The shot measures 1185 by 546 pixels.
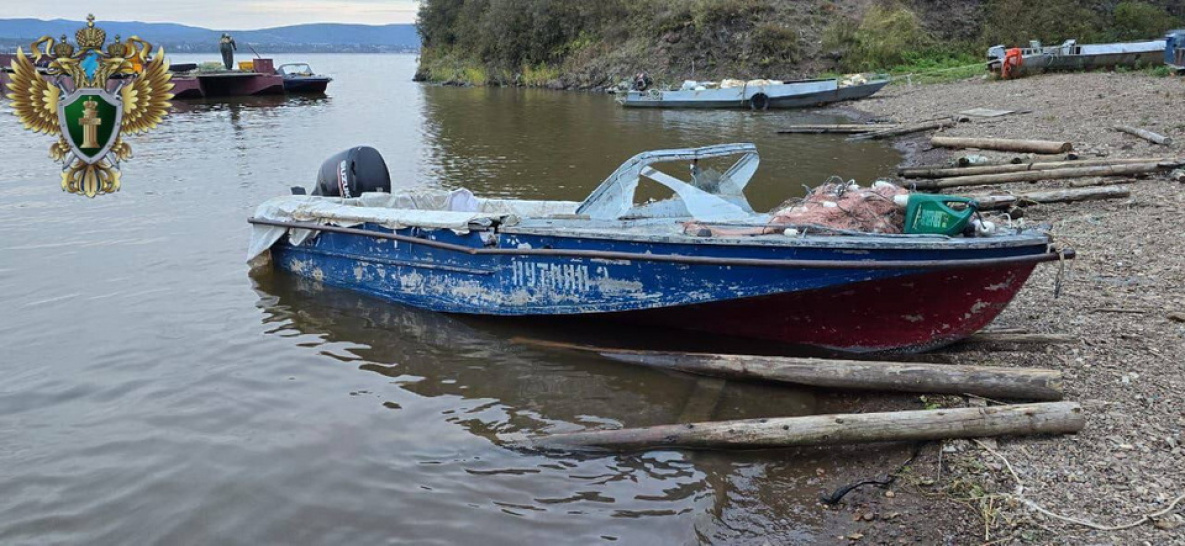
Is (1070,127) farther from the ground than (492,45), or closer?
closer

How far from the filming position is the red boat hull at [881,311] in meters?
6.63

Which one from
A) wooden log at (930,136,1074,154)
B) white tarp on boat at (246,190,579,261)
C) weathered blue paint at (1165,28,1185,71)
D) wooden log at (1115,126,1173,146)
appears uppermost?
weathered blue paint at (1165,28,1185,71)

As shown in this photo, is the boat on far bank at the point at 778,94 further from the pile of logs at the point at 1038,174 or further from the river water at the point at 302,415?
the river water at the point at 302,415

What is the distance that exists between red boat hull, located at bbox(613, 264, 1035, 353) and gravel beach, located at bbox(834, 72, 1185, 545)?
0.34m

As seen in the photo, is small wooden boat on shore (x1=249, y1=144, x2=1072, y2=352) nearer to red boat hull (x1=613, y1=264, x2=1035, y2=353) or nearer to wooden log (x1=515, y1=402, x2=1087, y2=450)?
red boat hull (x1=613, y1=264, x2=1035, y2=353)

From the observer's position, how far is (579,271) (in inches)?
300

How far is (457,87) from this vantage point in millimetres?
53906

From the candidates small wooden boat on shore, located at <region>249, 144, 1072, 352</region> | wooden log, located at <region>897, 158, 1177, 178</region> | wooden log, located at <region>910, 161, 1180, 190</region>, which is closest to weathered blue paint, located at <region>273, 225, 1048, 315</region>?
small wooden boat on shore, located at <region>249, 144, 1072, 352</region>

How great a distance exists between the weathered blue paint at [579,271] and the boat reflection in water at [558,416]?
0.41 m

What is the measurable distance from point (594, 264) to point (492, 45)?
50.8 meters

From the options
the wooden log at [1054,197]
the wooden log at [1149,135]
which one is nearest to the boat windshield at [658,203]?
the wooden log at [1054,197]

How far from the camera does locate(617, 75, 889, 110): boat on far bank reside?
99.9 ft

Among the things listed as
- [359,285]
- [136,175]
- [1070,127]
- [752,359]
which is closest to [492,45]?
[136,175]

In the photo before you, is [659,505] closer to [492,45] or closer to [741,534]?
[741,534]
